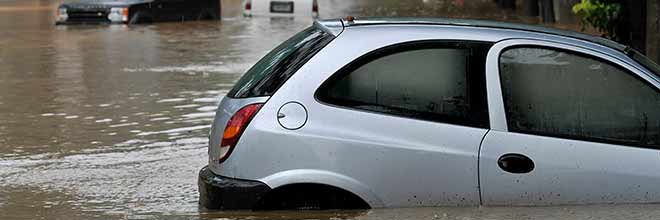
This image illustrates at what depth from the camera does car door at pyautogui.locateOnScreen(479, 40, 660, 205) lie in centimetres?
650

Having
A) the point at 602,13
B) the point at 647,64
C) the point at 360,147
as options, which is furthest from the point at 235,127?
the point at 602,13

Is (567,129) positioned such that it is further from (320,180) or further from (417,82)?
(320,180)

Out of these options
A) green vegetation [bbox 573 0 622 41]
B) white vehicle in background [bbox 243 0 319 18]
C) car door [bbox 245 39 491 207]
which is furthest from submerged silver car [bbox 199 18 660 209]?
white vehicle in background [bbox 243 0 319 18]

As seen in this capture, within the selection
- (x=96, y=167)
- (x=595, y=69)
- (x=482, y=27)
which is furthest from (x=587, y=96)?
(x=96, y=167)

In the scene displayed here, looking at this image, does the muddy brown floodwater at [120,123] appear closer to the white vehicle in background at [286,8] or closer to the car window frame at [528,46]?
the car window frame at [528,46]

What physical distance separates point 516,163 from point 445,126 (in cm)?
42

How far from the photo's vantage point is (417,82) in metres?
6.61

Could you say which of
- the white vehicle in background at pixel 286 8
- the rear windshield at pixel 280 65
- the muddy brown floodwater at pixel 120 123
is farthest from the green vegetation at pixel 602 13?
the white vehicle in background at pixel 286 8

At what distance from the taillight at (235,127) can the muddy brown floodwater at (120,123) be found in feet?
1.19

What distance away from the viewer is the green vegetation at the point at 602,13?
16.9 m

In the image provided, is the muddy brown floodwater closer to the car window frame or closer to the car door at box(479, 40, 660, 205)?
the car door at box(479, 40, 660, 205)

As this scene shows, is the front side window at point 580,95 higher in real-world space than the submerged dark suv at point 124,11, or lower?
lower

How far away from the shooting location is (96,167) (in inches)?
405

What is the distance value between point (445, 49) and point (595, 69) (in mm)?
796
